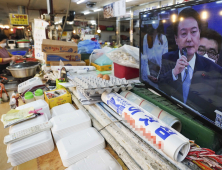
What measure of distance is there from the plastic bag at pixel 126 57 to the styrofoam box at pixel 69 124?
25.4 inches

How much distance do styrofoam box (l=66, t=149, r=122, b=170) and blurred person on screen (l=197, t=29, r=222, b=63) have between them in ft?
2.34

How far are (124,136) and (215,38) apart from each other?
0.64 m

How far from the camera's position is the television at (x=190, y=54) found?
0.61 m

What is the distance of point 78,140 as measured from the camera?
94cm

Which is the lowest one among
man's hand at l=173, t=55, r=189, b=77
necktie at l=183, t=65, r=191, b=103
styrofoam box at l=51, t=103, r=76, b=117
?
styrofoam box at l=51, t=103, r=76, b=117

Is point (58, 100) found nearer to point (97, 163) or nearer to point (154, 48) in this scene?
point (97, 163)

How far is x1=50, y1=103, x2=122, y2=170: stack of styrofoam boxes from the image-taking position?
2.76 ft

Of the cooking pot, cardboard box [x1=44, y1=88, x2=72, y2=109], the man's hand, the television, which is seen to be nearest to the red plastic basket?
the television

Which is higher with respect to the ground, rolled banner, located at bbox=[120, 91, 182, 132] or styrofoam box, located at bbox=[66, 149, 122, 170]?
rolled banner, located at bbox=[120, 91, 182, 132]

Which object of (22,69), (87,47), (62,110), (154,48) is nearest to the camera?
(154,48)

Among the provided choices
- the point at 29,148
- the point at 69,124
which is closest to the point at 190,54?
the point at 69,124

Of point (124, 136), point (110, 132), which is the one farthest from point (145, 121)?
point (110, 132)

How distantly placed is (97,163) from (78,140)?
0.21 metres

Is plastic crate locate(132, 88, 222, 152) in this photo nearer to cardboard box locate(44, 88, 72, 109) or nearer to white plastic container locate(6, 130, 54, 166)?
white plastic container locate(6, 130, 54, 166)
